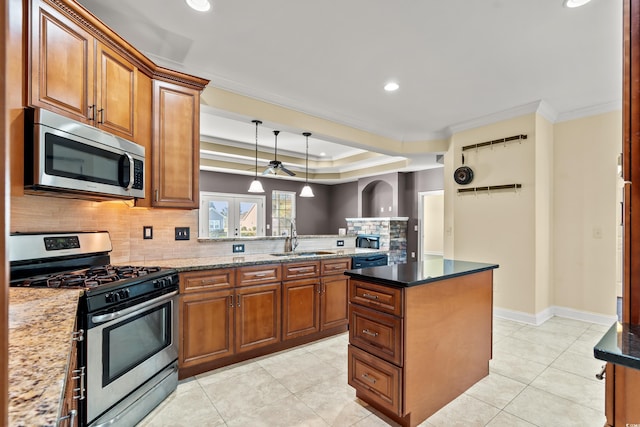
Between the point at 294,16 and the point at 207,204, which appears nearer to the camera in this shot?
the point at 294,16

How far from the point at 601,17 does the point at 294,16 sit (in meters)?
2.15

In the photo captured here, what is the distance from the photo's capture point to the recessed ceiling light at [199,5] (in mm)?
2023

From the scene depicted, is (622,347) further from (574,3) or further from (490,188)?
(490,188)

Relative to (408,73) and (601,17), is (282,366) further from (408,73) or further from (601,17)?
(601,17)

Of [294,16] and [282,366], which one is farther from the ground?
[294,16]

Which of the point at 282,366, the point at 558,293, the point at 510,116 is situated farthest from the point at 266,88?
the point at 558,293

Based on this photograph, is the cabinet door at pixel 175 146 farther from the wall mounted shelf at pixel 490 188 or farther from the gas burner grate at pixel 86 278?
the wall mounted shelf at pixel 490 188

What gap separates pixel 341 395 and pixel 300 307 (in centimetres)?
93

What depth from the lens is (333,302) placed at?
127 inches

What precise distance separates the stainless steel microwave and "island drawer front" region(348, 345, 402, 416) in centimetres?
192

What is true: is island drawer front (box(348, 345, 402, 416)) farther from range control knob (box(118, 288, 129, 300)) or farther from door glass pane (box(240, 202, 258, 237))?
door glass pane (box(240, 202, 258, 237))

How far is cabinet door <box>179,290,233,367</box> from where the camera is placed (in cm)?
232

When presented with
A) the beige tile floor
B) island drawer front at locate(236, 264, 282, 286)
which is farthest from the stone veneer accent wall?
island drawer front at locate(236, 264, 282, 286)

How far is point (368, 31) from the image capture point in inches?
92.2
